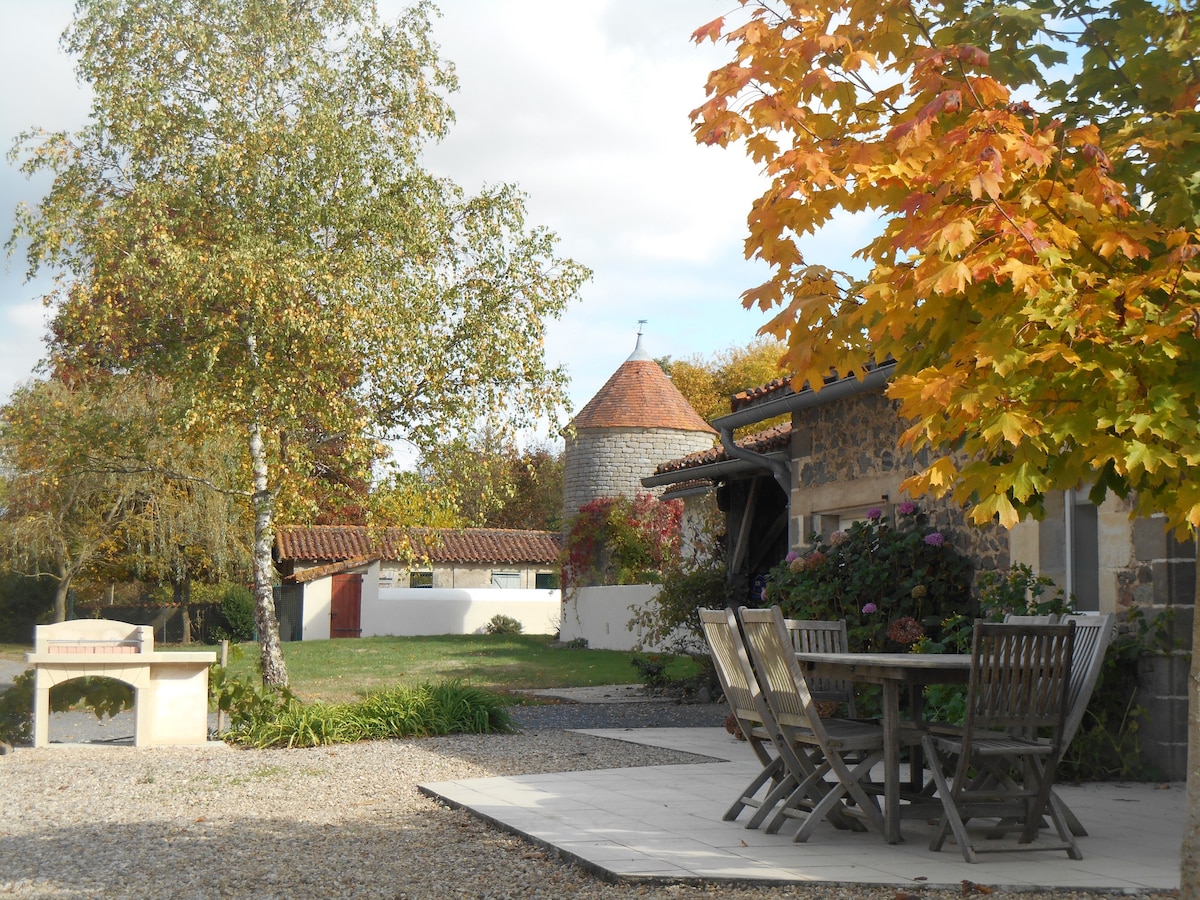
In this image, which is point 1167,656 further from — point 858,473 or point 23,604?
point 23,604

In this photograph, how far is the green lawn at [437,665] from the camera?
16609mm

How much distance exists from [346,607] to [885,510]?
1012 inches

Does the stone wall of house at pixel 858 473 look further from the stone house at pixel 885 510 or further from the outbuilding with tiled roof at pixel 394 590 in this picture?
the outbuilding with tiled roof at pixel 394 590

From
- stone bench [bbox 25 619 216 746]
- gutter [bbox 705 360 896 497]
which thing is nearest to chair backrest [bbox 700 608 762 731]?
gutter [bbox 705 360 896 497]

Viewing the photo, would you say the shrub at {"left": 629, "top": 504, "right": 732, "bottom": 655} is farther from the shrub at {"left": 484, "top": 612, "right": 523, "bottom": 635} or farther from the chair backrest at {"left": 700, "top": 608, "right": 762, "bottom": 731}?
the shrub at {"left": 484, "top": 612, "right": 523, "bottom": 635}

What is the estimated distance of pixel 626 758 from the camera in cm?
880

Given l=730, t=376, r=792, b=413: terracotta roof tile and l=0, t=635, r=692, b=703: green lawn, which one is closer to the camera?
l=730, t=376, r=792, b=413: terracotta roof tile

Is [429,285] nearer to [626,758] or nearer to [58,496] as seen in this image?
[626,758]

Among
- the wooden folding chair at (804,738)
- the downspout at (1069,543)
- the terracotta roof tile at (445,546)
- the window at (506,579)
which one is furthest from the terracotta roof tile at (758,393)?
the window at (506,579)

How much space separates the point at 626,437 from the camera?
1260 inches

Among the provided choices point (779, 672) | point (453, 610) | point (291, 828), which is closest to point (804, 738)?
point (779, 672)

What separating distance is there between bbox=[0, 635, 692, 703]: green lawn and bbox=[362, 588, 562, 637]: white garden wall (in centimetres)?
435

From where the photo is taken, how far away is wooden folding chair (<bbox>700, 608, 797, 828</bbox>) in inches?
222

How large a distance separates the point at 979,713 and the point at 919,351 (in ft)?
6.42
